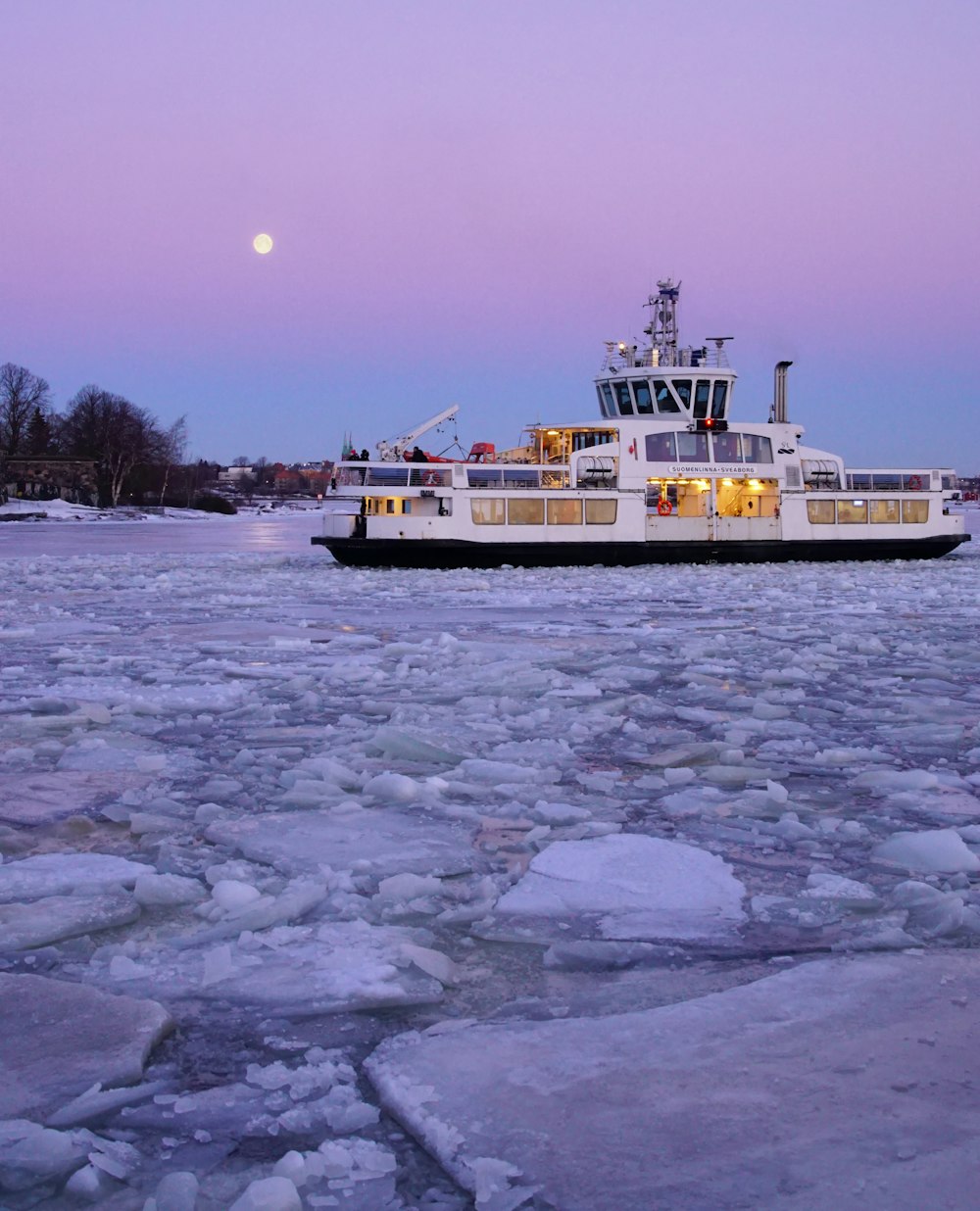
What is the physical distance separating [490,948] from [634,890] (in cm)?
71

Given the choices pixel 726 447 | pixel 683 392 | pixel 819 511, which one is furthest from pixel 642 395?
pixel 819 511

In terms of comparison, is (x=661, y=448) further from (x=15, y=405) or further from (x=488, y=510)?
(x=15, y=405)

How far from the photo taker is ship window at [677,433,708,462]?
31.4m

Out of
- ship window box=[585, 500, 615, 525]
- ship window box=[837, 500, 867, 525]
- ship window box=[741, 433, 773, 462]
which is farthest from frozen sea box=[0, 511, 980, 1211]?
ship window box=[837, 500, 867, 525]

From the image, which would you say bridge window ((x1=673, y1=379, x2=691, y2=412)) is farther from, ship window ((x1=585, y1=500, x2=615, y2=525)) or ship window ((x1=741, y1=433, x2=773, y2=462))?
ship window ((x1=585, y1=500, x2=615, y2=525))

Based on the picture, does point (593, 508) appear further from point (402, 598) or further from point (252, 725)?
point (252, 725)

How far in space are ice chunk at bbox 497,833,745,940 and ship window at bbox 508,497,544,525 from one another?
25354 mm

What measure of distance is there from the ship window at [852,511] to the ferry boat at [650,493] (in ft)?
0.14

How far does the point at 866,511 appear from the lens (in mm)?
33406

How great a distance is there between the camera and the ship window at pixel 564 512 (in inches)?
1182

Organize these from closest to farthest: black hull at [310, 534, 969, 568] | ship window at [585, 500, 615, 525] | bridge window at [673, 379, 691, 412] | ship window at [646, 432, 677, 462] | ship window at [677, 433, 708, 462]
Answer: black hull at [310, 534, 969, 568]
ship window at [585, 500, 615, 525]
ship window at [646, 432, 677, 462]
ship window at [677, 433, 708, 462]
bridge window at [673, 379, 691, 412]

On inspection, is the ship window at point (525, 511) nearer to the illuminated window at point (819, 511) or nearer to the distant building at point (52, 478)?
the illuminated window at point (819, 511)

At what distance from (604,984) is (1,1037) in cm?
162

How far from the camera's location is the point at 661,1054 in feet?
8.93
